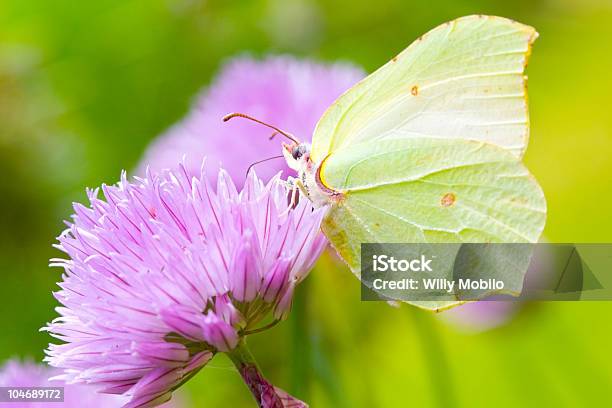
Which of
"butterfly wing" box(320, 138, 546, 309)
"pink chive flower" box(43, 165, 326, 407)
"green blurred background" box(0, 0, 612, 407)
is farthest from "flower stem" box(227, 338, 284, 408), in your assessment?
"green blurred background" box(0, 0, 612, 407)

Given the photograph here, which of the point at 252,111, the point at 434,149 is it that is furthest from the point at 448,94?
the point at 252,111

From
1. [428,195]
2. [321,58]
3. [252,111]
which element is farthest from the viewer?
[321,58]

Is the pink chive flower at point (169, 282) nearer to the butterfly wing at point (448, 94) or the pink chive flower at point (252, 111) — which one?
the butterfly wing at point (448, 94)

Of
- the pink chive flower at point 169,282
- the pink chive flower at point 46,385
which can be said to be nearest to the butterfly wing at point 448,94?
the pink chive flower at point 169,282

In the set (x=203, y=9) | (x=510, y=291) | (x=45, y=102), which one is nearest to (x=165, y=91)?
(x=203, y=9)

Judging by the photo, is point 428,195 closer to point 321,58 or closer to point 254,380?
point 254,380

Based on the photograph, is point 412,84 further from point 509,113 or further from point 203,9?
point 203,9

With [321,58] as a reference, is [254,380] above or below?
below
